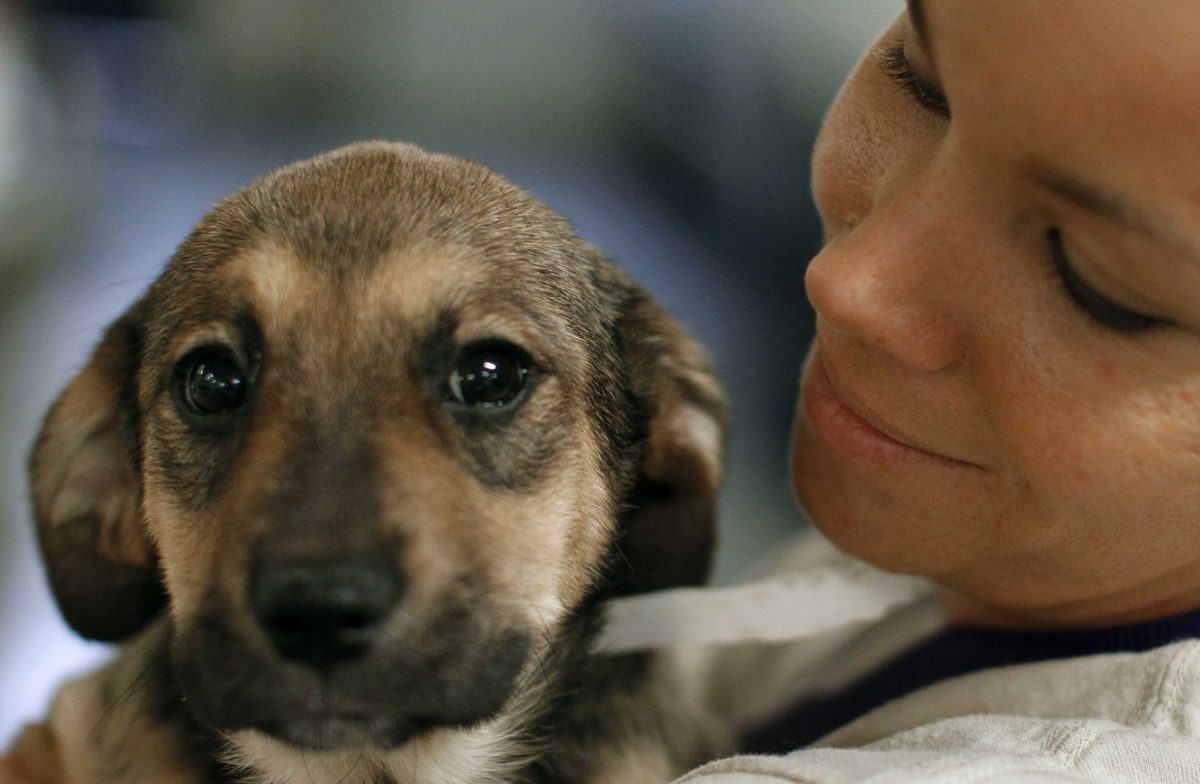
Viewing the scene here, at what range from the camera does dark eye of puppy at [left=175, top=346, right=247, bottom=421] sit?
5.86ft

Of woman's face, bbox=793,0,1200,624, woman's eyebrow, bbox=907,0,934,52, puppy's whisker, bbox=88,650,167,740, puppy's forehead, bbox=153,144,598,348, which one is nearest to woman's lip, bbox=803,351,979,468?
woman's face, bbox=793,0,1200,624

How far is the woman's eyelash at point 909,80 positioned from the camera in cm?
165

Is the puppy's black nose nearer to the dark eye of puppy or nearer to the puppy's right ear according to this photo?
the dark eye of puppy

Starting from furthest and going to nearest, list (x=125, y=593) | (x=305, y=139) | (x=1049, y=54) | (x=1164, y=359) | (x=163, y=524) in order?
(x=305, y=139)
(x=125, y=593)
(x=163, y=524)
(x=1164, y=359)
(x=1049, y=54)

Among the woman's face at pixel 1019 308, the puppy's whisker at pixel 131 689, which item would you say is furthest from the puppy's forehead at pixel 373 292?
the puppy's whisker at pixel 131 689

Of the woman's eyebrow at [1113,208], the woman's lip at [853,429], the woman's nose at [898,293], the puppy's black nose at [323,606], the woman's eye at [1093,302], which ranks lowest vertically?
the puppy's black nose at [323,606]

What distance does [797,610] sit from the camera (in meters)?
2.25

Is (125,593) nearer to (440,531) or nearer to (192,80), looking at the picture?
(440,531)

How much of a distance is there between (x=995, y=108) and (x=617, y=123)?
3.96 meters

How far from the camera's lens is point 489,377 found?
1836 mm

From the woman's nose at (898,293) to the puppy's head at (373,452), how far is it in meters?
0.57

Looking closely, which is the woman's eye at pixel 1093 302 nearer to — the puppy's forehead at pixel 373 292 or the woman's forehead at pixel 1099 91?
the woman's forehead at pixel 1099 91

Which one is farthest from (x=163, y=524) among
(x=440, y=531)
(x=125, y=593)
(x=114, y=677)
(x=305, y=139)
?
(x=305, y=139)

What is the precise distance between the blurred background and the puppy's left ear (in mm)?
2210
